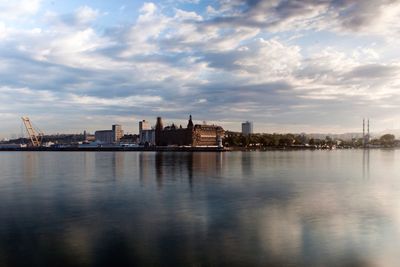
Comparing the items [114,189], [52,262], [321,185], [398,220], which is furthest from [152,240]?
[321,185]

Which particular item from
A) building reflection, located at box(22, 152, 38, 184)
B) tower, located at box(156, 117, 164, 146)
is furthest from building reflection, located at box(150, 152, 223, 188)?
tower, located at box(156, 117, 164, 146)

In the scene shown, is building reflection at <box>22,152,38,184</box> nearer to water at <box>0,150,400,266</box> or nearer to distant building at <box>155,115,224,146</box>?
water at <box>0,150,400,266</box>

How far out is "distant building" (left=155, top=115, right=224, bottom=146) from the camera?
16175 cm

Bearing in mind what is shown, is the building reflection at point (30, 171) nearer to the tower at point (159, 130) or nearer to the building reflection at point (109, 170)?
the building reflection at point (109, 170)

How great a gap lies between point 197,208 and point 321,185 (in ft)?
49.3

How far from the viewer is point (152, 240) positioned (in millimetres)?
15273

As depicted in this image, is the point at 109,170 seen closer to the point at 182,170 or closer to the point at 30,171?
the point at 182,170

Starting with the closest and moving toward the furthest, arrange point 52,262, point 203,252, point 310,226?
point 52,262 < point 203,252 < point 310,226

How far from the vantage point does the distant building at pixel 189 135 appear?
161750 millimetres

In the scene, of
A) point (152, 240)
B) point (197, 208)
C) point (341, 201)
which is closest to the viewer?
point (152, 240)

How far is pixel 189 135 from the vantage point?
161 meters

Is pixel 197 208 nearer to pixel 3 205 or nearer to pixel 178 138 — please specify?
pixel 3 205

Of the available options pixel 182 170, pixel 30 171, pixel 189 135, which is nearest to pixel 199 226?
pixel 182 170

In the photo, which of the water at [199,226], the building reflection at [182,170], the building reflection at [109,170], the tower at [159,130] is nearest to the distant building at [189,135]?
the tower at [159,130]
